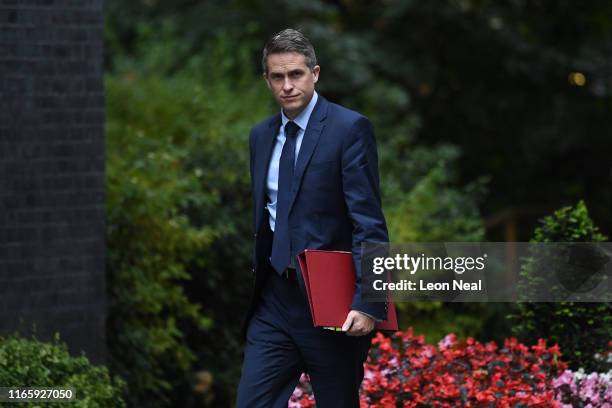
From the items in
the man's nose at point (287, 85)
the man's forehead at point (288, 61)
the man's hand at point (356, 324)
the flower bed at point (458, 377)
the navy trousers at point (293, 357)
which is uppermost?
Result: the man's forehead at point (288, 61)

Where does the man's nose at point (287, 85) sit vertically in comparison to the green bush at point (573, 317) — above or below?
above

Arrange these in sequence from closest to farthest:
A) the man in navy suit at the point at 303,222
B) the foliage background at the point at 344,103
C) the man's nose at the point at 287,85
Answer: the man in navy suit at the point at 303,222 < the man's nose at the point at 287,85 < the foliage background at the point at 344,103

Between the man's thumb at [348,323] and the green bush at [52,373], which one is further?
the green bush at [52,373]

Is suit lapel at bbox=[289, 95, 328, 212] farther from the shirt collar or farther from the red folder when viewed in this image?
the red folder

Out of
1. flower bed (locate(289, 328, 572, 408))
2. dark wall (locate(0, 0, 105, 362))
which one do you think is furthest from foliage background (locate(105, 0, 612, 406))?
flower bed (locate(289, 328, 572, 408))

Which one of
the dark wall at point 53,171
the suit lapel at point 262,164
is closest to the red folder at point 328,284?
the suit lapel at point 262,164

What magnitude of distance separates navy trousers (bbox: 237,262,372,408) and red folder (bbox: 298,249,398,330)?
21 cm

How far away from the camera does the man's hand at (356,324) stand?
14.8ft

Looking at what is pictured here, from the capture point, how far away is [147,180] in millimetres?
8172

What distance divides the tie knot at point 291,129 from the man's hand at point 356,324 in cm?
76

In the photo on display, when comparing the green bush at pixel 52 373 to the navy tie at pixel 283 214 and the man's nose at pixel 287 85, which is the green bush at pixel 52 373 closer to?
the navy tie at pixel 283 214

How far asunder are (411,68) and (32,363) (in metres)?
8.98

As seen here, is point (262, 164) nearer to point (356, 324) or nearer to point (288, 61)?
point (288, 61)

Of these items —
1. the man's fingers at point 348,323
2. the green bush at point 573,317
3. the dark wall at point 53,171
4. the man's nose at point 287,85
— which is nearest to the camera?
the man's fingers at point 348,323
